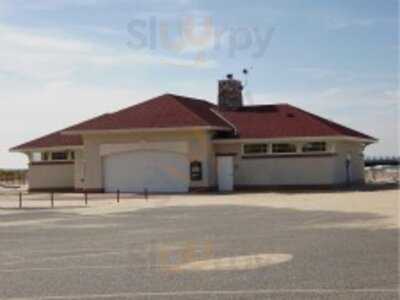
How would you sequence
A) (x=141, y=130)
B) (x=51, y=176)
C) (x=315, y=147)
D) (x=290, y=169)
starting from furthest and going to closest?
(x=51, y=176)
(x=141, y=130)
(x=290, y=169)
(x=315, y=147)

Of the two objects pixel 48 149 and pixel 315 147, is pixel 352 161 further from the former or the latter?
pixel 48 149

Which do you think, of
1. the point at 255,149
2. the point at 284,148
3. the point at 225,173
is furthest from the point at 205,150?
the point at 284,148

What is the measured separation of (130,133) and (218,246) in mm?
28654

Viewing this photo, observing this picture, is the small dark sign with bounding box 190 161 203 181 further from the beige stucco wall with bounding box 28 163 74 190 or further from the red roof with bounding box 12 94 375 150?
the beige stucco wall with bounding box 28 163 74 190

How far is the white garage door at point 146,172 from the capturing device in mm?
43875

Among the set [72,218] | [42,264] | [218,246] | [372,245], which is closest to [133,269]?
[42,264]

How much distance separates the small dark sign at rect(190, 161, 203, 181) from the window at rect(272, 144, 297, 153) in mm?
4083

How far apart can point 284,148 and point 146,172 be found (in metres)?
7.52

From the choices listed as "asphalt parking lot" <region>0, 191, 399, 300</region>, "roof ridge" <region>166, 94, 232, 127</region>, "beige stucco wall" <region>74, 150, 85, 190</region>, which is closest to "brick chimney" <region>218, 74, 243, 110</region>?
"roof ridge" <region>166, 94, 232, 127</region>

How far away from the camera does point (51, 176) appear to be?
50375 mm

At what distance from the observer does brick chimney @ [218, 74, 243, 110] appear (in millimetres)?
51094

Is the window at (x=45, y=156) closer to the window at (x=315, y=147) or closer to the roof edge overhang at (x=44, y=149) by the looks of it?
the roof edge overhang at (x=44, y=149)

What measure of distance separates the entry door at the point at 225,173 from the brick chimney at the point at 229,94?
7.29 meters

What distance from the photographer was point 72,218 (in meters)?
26.0
